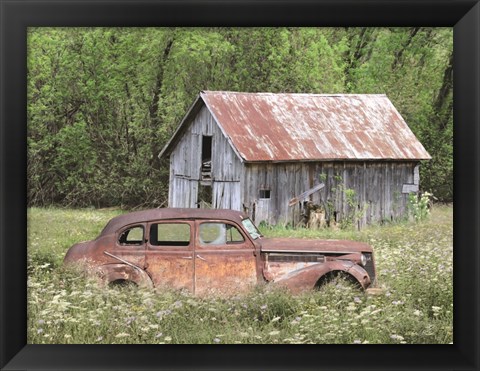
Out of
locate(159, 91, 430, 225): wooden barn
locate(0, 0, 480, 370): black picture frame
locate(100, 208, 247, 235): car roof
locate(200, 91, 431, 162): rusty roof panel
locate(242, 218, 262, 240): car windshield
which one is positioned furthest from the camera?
locate(200, 91, 431, 162): rusty roof panel

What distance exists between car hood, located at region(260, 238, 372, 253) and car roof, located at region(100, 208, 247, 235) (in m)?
0.37

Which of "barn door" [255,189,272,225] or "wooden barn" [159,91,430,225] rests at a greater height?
"wooden barn" [159,91,430,225]

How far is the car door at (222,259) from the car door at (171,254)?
75 millimetres

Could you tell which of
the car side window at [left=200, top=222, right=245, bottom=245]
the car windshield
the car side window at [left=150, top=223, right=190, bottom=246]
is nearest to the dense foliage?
the car side window at [left=150, top=223, right=190, bottom=246]

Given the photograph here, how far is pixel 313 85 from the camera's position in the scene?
29.5 feet

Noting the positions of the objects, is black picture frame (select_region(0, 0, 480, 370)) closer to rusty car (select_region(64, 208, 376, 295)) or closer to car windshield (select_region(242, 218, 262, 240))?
rusty car (select_region(64, 208, 376, 295))

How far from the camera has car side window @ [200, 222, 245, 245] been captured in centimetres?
826

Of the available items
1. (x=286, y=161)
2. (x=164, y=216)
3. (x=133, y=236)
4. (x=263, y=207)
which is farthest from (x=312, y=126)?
(x=133, y=236)

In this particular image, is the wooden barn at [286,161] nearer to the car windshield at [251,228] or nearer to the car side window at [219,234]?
the car windshield at [251,228]

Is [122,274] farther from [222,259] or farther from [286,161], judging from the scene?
[286,161]
